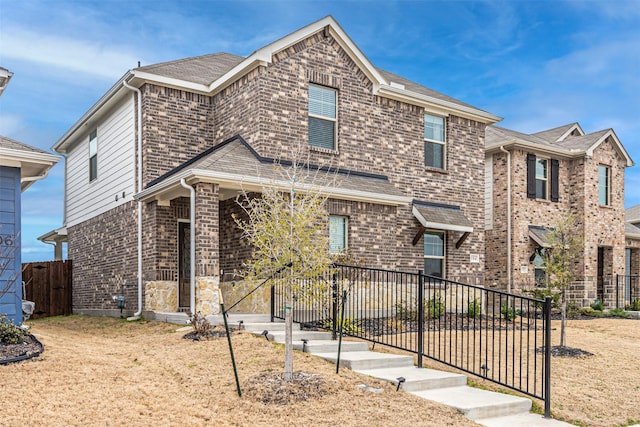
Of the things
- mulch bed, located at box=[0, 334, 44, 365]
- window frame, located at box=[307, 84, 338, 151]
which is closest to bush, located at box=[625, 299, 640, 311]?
window frame, located at box=[307, 84, 338, 151]

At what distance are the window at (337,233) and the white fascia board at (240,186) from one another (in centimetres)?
56

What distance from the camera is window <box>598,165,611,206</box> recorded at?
73.5 feet

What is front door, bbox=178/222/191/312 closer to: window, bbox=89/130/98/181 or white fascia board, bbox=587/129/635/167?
window, bbox=89/130/98/181

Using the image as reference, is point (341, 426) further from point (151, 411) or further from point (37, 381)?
point (37, 381)

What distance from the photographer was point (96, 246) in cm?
1720

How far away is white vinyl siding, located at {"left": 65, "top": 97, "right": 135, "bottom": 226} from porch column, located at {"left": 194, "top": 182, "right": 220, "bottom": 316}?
11.9ft

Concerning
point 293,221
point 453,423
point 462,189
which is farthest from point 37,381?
point 462,189

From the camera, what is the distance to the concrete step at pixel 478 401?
6.83 metres

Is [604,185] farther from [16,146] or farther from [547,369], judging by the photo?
[16,146]

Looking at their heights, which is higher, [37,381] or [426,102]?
[426,102]

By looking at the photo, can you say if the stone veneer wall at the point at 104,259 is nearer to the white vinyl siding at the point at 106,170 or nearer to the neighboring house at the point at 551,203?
the white vinyl siding at the point at 106,170

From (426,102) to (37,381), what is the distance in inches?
491

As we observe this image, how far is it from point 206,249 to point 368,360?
4.73m

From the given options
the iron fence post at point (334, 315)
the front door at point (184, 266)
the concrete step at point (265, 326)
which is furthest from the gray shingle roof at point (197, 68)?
the iron fence post at point (334, 315)
